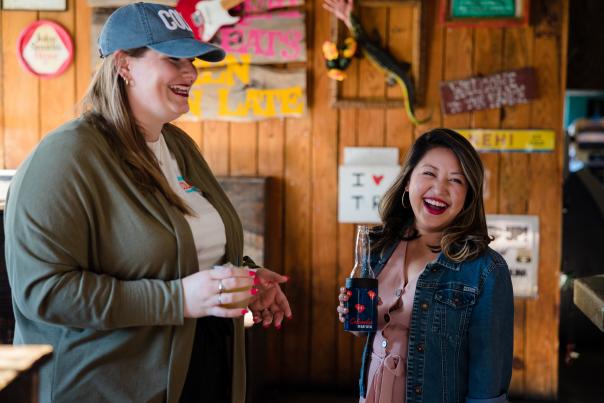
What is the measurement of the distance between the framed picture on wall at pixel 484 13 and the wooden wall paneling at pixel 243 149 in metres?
1.18

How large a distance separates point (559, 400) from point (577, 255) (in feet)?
3.84

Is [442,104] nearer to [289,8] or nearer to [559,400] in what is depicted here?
[289,8]

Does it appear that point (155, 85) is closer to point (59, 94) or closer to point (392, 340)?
point (392, 340)

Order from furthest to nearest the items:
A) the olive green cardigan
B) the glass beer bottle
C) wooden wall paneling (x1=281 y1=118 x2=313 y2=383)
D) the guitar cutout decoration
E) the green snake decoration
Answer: wooden wall paneling (x1=281 y1=118 x2=313 y2=383), the guitar cutout decoration, the green snake decoration, the glass beer bottle, the olive green cardigan

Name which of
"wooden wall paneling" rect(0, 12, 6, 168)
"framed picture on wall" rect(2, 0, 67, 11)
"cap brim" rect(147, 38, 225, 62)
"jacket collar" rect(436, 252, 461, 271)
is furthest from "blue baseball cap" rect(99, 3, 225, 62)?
"wooden wall paneling" rect(0, 12, 6, 168)

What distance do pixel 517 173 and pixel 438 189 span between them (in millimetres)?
1933

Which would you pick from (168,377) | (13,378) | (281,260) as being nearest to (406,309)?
(168,377)

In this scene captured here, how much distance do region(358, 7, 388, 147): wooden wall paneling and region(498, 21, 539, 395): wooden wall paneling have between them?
2.13 feet

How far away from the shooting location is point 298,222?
3615mm

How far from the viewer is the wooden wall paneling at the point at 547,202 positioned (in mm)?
3461

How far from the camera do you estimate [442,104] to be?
3.49 m

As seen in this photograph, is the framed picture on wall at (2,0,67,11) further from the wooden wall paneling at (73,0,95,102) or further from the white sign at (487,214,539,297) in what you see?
the white sign at (487,214,539,297)

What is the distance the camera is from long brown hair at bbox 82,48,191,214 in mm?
1405

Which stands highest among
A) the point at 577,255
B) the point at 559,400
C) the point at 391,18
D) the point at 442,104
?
the point at 391,18
